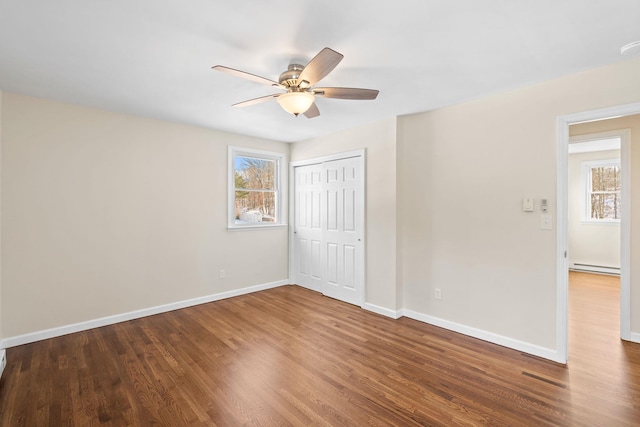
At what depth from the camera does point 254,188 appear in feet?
15.7

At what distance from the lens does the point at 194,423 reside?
1.84 meters

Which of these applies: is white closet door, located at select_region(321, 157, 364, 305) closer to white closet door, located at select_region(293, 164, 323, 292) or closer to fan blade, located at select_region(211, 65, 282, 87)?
white closet door, located at select_region(293, 164, 323, 292)

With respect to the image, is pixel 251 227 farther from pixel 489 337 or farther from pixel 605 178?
pixel 605 178

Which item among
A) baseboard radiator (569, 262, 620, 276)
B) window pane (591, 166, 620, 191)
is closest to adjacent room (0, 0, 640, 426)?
baseboard radiator (569, 262, 620, 276)

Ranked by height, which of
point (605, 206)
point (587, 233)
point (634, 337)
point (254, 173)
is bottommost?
point (634, 337)

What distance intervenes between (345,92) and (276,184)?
3.02 meters

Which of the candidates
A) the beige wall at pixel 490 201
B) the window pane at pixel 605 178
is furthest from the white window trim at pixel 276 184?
the window pane at pixel 605 178

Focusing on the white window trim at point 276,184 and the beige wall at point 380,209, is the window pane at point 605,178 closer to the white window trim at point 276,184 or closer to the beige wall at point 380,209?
the beige wall at point 380,209

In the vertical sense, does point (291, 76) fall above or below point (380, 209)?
above

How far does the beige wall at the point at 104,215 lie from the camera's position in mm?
2912

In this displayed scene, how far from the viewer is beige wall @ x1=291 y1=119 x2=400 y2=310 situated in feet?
11.9

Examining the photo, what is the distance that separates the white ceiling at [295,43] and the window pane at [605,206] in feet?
17.4

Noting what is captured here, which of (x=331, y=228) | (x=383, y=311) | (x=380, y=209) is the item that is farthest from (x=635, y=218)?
(x=331, y=228)

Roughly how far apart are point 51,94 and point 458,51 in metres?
3.73
